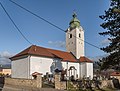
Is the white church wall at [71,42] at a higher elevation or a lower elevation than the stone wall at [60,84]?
higher

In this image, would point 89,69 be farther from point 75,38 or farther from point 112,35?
point 112,35

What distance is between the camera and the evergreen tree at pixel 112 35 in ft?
71.5

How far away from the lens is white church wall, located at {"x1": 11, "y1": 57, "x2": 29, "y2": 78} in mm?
41366

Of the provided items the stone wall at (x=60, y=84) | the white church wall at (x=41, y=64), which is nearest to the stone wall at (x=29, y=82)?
the stone wall at (x=60, y=84)

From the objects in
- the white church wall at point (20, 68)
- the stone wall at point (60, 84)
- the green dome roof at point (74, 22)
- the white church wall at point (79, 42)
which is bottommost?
the stone wall at point (60, 84)

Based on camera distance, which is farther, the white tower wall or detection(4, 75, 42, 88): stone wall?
the white tower wall

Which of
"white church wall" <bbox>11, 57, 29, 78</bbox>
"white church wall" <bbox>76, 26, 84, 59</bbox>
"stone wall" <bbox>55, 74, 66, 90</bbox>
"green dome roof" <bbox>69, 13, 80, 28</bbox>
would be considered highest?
"green dome roof" <bbox>69, 13, 80, 28</bbox>

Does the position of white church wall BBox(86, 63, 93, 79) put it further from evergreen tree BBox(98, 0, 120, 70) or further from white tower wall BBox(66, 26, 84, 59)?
evergreen tree BBox(98, 0, 120, 70)

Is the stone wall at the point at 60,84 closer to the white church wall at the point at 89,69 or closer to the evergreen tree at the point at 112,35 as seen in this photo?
the evergreen tree at the point at 112,35

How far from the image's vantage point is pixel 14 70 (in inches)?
1766

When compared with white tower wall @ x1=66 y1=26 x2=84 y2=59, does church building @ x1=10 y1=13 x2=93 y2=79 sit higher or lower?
lower

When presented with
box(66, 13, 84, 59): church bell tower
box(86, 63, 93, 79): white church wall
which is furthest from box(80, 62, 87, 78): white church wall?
box(66, 13, 84, 59): church bell tower

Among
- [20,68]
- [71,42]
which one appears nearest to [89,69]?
[71,42]

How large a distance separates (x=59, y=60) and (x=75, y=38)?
13411 millimetres
